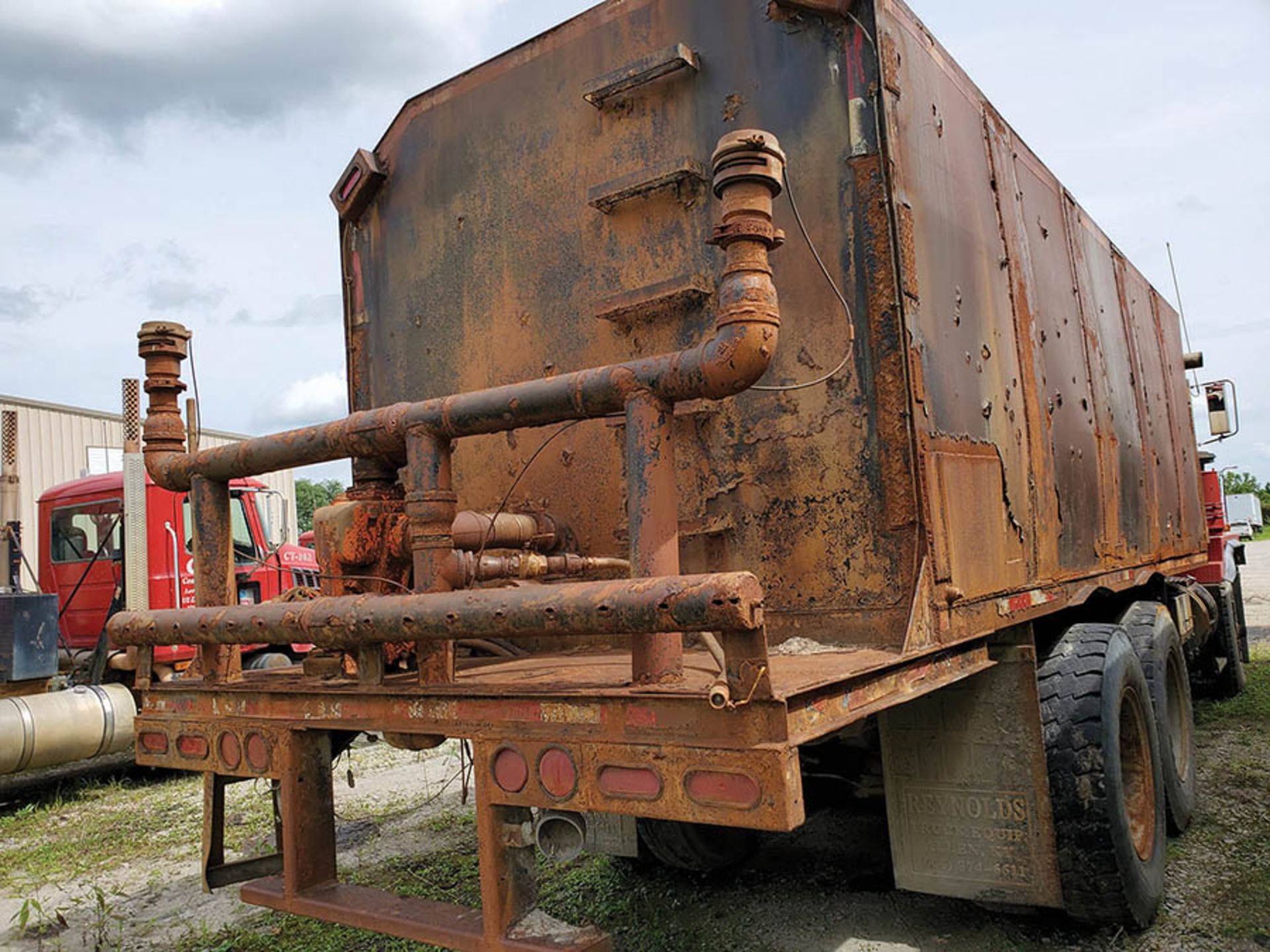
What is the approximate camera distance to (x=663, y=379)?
2471 mm

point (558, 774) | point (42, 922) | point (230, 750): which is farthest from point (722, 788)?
point (42, 922)

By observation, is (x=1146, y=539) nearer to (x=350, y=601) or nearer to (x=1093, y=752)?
(x=1093, y=752)

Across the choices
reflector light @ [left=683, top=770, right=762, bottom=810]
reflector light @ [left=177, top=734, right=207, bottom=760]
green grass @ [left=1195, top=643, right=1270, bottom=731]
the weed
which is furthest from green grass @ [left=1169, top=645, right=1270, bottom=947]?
the weed

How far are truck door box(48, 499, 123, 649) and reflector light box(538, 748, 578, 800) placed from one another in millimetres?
7887

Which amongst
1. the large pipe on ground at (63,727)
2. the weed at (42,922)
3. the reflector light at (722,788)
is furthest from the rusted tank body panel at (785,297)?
the large pipe on ground at (63,727)

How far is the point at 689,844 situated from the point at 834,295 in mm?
2474

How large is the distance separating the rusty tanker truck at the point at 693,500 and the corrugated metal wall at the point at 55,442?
1285 centimetres

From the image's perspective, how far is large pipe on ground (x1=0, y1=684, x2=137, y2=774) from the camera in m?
7.27

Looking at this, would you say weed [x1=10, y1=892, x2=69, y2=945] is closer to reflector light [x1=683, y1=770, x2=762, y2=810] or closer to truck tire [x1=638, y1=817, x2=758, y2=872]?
truck tire [x1=638, y1=817, x2=758, y2=872]

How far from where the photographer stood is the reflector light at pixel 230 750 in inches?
121

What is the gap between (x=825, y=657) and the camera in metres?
2.89

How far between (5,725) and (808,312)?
6635 millimetres

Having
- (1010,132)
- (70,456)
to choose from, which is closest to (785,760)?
(1010,132)

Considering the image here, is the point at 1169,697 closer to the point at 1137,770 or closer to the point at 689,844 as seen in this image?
the point at 1137,770
